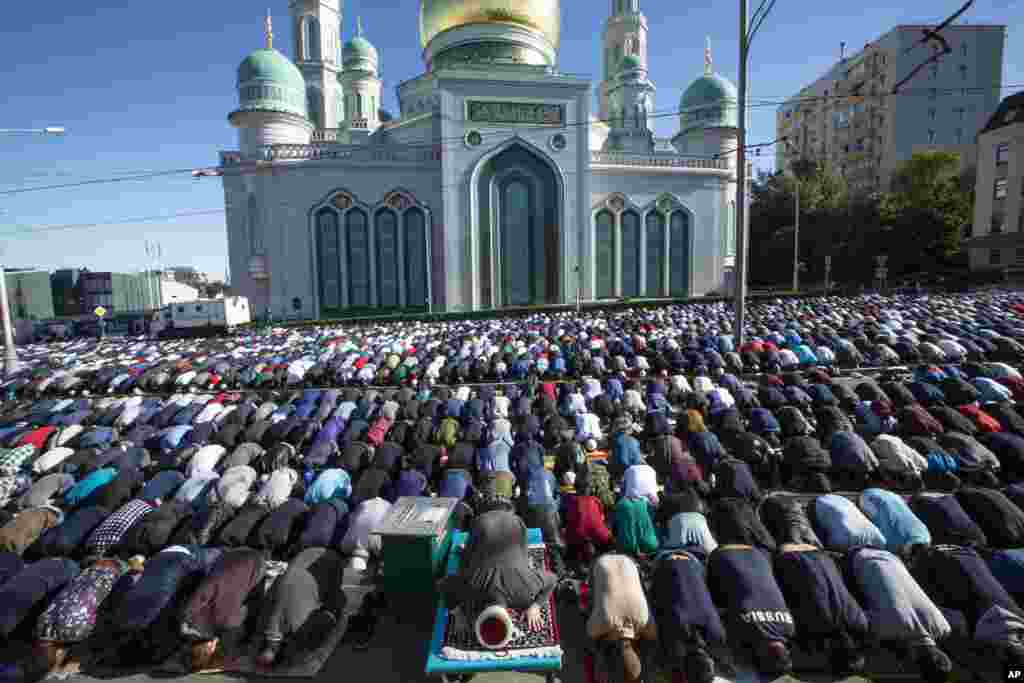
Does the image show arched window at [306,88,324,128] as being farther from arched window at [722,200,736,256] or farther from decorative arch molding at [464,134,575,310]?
arched window at [722,200,736,256]

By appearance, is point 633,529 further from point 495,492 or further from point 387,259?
point 387,259

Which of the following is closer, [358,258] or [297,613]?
[297,613]

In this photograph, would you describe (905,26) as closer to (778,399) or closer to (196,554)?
(778,399)

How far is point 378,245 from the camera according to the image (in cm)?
3209

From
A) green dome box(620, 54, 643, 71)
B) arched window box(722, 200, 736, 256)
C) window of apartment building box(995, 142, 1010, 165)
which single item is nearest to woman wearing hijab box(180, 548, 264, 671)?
arched window box(722, 200, 736, 256)

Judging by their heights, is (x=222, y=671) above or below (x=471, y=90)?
below

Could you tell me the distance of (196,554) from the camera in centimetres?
538

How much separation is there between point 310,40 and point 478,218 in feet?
62.2

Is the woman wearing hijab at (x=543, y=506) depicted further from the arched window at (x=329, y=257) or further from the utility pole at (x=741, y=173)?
the arched window at (x=329, y=257)

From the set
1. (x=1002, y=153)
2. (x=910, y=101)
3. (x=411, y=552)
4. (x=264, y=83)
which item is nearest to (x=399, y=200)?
(x=264, y=83)

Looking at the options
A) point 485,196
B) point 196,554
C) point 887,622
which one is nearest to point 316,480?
point 196,554

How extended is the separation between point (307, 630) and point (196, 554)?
1677 millimetres

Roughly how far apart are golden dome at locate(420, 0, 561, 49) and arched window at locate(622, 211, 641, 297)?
13487 mm

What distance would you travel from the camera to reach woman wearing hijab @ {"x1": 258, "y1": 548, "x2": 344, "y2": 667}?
14.9 feet
